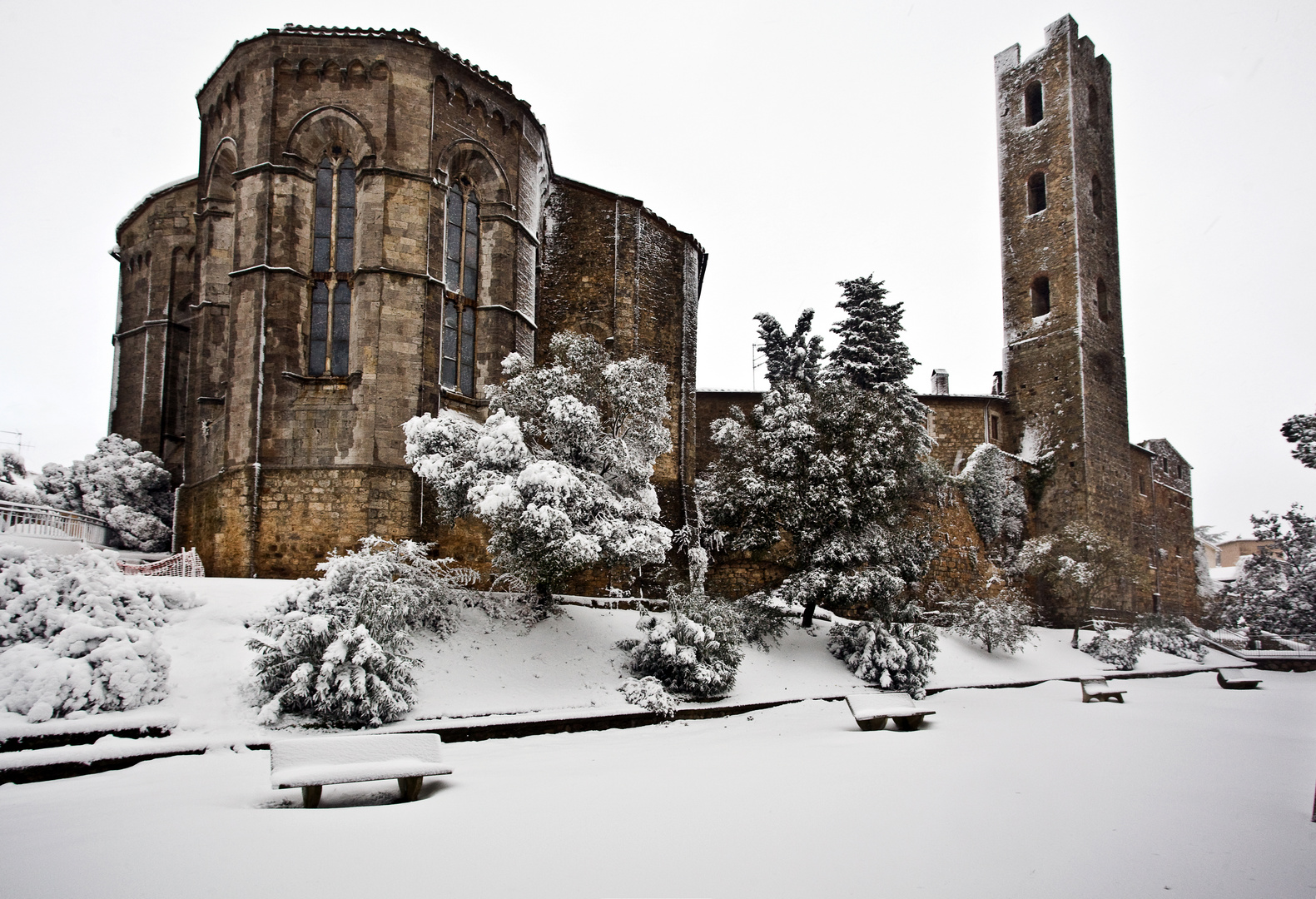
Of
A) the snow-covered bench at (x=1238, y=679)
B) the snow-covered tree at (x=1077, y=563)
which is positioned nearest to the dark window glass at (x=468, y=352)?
the snow-covered bench at (x=1238, y=679)

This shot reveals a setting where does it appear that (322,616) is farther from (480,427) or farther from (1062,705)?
(1062,705)

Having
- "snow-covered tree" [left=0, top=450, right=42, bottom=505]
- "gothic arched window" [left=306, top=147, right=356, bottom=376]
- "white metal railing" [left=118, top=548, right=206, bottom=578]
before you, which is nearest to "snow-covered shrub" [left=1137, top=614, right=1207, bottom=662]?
"gothic arched window" [left=306, top=147, right=356, bottom=376]

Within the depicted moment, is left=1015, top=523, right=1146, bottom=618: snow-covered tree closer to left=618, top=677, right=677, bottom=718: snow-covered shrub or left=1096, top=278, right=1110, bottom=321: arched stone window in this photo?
left=1096, top=278, right=1110, bottom=321: arched stone window

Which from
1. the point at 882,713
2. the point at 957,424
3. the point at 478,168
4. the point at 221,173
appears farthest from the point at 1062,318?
the point at 221,173

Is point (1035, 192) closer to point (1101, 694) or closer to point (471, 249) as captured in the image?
point (1101, 694)

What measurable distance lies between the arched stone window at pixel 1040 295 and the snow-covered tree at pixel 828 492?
17.3m

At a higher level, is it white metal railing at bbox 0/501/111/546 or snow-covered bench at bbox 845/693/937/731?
white metal railing at bbox 0/501/111/546

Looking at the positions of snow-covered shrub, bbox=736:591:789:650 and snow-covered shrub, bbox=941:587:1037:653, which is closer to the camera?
snow-covered shrub, bbox=736:591:789:650

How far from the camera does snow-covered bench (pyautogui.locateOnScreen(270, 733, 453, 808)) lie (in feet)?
18.9

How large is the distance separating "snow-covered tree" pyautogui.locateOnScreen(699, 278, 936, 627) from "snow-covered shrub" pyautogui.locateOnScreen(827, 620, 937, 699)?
490 mm

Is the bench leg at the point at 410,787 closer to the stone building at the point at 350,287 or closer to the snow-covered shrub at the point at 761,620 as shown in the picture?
the stone building at the point at 350,287

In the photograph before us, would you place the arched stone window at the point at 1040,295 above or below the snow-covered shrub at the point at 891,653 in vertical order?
above

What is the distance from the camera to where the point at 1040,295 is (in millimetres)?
31688

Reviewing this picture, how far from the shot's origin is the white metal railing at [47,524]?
1282 cm
